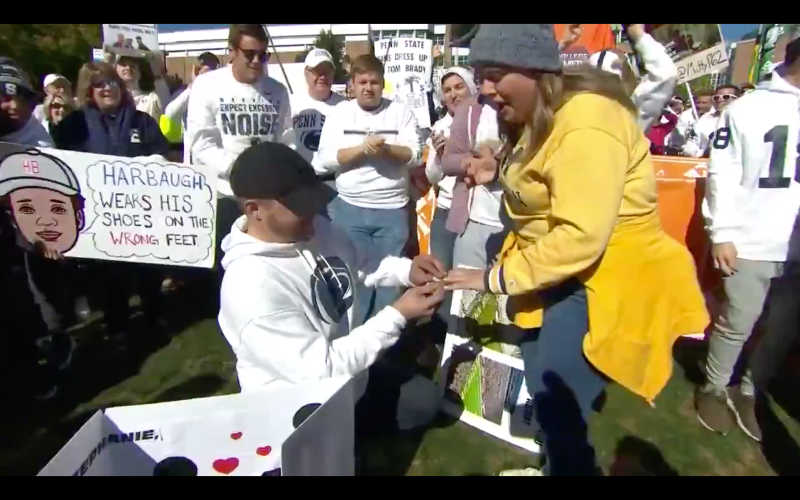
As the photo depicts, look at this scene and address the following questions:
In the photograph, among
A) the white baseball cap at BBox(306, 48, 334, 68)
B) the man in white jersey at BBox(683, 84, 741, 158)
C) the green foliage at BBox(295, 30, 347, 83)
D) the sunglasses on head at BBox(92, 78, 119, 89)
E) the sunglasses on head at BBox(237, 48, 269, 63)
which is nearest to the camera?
the sunglasses on head at BBox(237, 48, 269, 63)

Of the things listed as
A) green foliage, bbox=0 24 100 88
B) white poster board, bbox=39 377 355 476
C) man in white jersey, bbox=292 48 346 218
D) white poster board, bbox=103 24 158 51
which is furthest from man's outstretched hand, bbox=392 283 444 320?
green foliage, bbox=0 24 100 88

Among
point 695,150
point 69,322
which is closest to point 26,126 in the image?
point 69,322

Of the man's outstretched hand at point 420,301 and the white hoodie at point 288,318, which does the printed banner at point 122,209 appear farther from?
the man's outstretched hand at point 420,301

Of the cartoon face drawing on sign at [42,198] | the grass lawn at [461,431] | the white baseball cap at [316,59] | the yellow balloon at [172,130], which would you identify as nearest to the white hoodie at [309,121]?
the white baseball cap at [316,59]

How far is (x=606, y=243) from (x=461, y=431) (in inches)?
68.9

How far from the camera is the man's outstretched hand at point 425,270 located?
230 centimetres

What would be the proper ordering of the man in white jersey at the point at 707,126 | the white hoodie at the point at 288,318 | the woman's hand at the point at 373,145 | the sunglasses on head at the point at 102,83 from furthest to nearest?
1. the man in white jersey at the point at 707,126
2. the sunglasses on head at the point at 102,83
3. the woman's hand at the point at 373,145
4. the white hoodie at the point at 288,318

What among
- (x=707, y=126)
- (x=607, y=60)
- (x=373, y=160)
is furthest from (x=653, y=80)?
(x=707, y=126)

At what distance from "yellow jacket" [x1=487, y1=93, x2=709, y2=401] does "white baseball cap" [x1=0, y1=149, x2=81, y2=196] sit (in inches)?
118

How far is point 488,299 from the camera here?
299 cm

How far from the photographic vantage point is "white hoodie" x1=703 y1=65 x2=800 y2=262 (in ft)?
8.89

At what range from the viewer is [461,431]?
120 inches

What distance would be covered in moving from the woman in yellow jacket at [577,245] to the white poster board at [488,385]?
0.85m

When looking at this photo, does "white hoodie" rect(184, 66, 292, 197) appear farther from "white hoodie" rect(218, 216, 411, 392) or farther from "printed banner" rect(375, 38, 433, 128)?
"printed banner" rect(375, 38, 433, 128)
